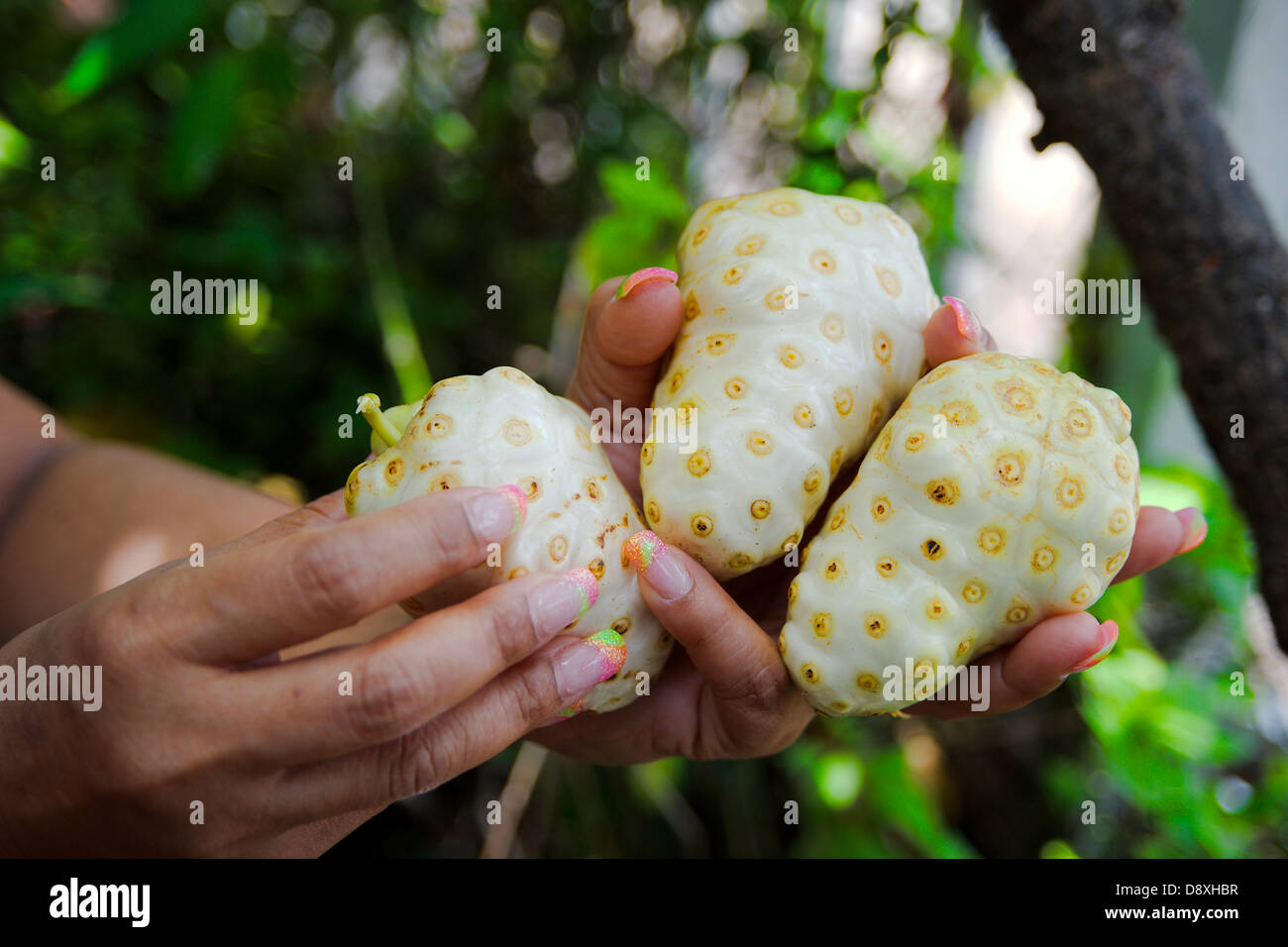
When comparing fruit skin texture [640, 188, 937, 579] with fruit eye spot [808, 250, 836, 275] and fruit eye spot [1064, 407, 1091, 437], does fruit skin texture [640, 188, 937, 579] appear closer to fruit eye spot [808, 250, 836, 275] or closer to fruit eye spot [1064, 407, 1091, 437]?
fruit eye spot [808, 250, 836, 275]

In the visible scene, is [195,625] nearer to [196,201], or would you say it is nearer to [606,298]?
[606,298]

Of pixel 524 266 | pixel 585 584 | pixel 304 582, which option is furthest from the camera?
pixel 524 266

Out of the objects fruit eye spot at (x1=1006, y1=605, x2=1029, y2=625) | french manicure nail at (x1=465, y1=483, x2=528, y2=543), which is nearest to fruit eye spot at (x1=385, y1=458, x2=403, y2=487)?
french manicure nail at (x1=465, y1=483, x2=528, y2=543)

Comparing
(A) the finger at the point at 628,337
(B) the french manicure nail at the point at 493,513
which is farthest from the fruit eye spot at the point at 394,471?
(A) the finger at the point at 628,337

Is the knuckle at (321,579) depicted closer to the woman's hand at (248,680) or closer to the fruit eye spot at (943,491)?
the woman's hand at (248,680)

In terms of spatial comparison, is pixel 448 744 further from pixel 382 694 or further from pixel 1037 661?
pixel 1037 661

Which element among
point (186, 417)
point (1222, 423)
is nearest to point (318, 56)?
point (186, 417)

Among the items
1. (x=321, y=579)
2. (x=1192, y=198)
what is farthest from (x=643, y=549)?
(x=1192, y=198)
